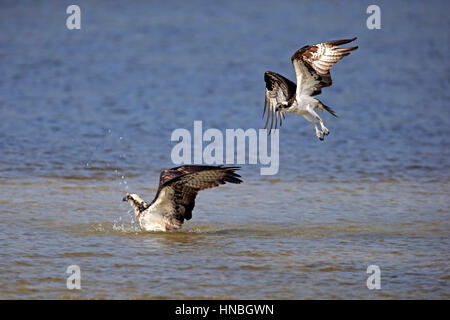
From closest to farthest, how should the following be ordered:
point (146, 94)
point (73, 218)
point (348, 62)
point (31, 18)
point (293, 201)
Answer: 1. point (73, 218)
2. point (293, 201)
3. point (146, 94)
4. point (348, 62)
5. point (31, 18)

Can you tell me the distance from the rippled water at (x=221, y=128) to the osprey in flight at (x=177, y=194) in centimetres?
24

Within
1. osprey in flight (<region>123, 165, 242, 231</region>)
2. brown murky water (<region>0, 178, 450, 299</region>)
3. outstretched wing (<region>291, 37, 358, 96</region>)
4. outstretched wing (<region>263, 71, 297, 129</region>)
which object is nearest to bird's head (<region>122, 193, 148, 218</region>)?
osprey in flight (<region>123, 165, 242, 231</region>)

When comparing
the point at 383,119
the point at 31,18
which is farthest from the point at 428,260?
the point at 31,18

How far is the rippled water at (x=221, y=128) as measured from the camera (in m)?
8.10

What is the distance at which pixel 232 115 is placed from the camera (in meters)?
16.4

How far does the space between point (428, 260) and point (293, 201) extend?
286 cm

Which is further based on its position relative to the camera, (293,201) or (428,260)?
(293,201)

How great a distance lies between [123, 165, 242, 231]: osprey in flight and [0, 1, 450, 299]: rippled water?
0.78ft

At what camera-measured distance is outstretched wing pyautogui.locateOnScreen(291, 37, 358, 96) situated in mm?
9453

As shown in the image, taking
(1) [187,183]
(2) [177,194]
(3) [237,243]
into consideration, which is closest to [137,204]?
(2) [177,194]

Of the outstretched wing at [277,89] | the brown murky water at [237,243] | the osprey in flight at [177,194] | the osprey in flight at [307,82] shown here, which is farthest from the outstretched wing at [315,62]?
the brown murky water at [237,243]

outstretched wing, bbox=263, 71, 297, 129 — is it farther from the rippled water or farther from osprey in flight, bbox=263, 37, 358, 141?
the rippled water

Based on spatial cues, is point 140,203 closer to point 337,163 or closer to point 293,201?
point 293,201

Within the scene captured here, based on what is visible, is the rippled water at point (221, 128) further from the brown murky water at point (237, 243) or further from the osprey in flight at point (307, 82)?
the osprey in flight at point (307, 82)
